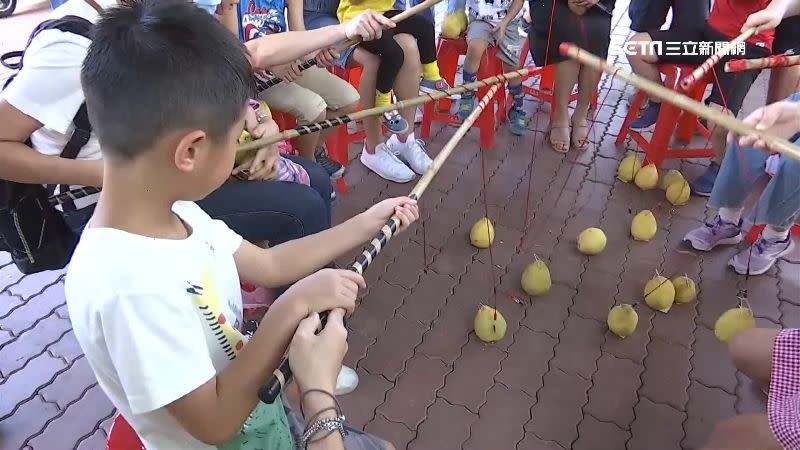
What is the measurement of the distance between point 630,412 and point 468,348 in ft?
1.76

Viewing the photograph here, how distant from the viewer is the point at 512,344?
6.67 ft

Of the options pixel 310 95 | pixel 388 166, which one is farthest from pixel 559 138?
pixel 310 95

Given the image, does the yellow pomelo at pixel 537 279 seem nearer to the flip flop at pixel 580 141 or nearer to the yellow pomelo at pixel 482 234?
the yellow pomelo at pixel 482 234

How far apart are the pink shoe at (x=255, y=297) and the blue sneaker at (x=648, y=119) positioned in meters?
2.16

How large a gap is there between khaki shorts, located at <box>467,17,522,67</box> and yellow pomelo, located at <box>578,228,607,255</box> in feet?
3.73

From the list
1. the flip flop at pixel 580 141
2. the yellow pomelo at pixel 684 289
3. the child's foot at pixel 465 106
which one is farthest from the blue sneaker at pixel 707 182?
the child's foot at pixel 465 106

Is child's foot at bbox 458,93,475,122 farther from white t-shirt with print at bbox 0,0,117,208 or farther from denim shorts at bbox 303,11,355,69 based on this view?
white t-shirt with print at bbox 0,0,117,208

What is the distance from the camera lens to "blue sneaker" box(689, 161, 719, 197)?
276 cm

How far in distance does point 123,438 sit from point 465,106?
2.54 m

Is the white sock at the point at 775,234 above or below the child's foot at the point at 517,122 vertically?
above

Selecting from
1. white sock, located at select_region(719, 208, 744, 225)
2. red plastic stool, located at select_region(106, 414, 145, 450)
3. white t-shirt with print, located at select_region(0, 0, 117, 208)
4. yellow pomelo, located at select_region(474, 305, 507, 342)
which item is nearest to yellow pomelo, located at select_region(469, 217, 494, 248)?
yellow pomelo, located at select_region(474, 305, 507, 342)

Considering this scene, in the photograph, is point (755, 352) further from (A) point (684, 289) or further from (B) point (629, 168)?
(B) point (629, 168)

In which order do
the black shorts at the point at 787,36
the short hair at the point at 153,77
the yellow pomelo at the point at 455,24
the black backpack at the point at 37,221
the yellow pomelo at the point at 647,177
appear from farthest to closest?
the yellow pomelo at the point at 455,24 < the yellow pomelo at the point at 647,177 < the black shorts at the point at 787,36 < the black backpack at the point at 37,221 < the short hair at the point at 153,77

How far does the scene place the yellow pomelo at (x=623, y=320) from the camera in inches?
78.3
